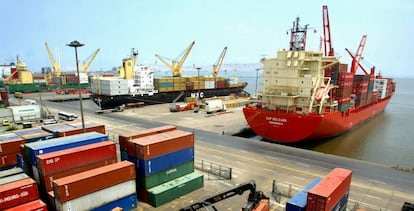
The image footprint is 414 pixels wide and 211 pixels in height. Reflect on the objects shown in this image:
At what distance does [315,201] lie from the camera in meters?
14.3

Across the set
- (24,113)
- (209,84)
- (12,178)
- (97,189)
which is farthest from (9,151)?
(209,84)

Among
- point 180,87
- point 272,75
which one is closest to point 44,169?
point 272,75

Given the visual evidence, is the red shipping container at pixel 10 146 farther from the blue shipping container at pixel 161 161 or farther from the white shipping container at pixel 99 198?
the blue shipping container at pixel 161 161

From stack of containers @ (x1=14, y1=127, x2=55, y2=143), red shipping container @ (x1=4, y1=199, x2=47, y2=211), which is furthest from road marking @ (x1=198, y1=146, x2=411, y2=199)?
red shipping container @ (x1=4, y1=199, x2=47, y2=211)

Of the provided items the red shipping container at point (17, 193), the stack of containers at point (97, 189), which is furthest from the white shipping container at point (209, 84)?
the red shipping container at point (17, 193)

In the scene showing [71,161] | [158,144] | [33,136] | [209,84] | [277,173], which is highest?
[209,84]

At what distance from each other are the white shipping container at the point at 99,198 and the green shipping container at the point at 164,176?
4.91 feet

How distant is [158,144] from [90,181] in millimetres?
5864

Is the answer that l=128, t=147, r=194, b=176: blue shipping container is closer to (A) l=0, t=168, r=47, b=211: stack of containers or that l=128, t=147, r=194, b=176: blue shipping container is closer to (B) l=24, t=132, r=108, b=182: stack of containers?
(B) l=24, t=132, r=108, b=182: stack of containers

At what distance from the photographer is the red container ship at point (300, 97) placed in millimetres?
37781

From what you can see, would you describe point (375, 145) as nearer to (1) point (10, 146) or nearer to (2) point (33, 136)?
(2) point (33, 136)

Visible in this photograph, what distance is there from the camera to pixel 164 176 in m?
21.6

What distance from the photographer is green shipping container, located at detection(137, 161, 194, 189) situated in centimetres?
2056

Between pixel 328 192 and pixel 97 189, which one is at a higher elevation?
pixel 328 192
